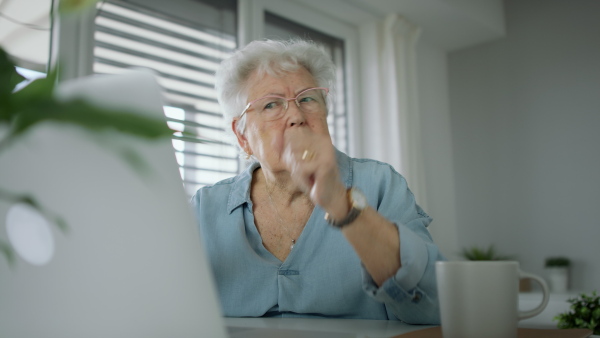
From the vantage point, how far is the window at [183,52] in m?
2.47

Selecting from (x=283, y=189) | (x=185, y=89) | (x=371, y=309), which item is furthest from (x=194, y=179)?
(x=371, y=309)

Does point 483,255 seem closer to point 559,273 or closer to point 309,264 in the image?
point 559,273

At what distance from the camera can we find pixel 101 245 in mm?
335

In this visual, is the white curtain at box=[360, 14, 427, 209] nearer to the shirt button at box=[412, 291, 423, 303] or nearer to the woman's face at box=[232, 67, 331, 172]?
the woman's face at box=[232, 67, 331, 172]

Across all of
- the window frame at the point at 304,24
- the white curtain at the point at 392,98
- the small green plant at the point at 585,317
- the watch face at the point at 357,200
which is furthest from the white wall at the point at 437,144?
the watch face at the point at 357,200

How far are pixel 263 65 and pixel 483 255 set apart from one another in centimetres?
301

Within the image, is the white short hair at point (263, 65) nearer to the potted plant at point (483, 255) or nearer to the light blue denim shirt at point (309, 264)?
the light blue denim shirt at point (309, 264)

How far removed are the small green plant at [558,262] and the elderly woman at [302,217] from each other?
2.89 m

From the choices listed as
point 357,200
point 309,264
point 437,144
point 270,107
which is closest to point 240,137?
point 270,107

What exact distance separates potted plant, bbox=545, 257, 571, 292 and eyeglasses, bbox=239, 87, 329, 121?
299 cm

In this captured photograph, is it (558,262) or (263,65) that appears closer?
(263,65)

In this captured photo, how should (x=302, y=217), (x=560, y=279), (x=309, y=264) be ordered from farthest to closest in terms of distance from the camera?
(x=560, y=279), (x=302, y=217), (x=309, y=264)

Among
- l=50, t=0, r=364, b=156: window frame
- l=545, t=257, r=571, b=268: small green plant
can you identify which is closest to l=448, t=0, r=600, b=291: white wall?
l=545, t=257, r=571, b=268: small green plant

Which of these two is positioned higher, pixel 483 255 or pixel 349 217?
pixel 349 217
